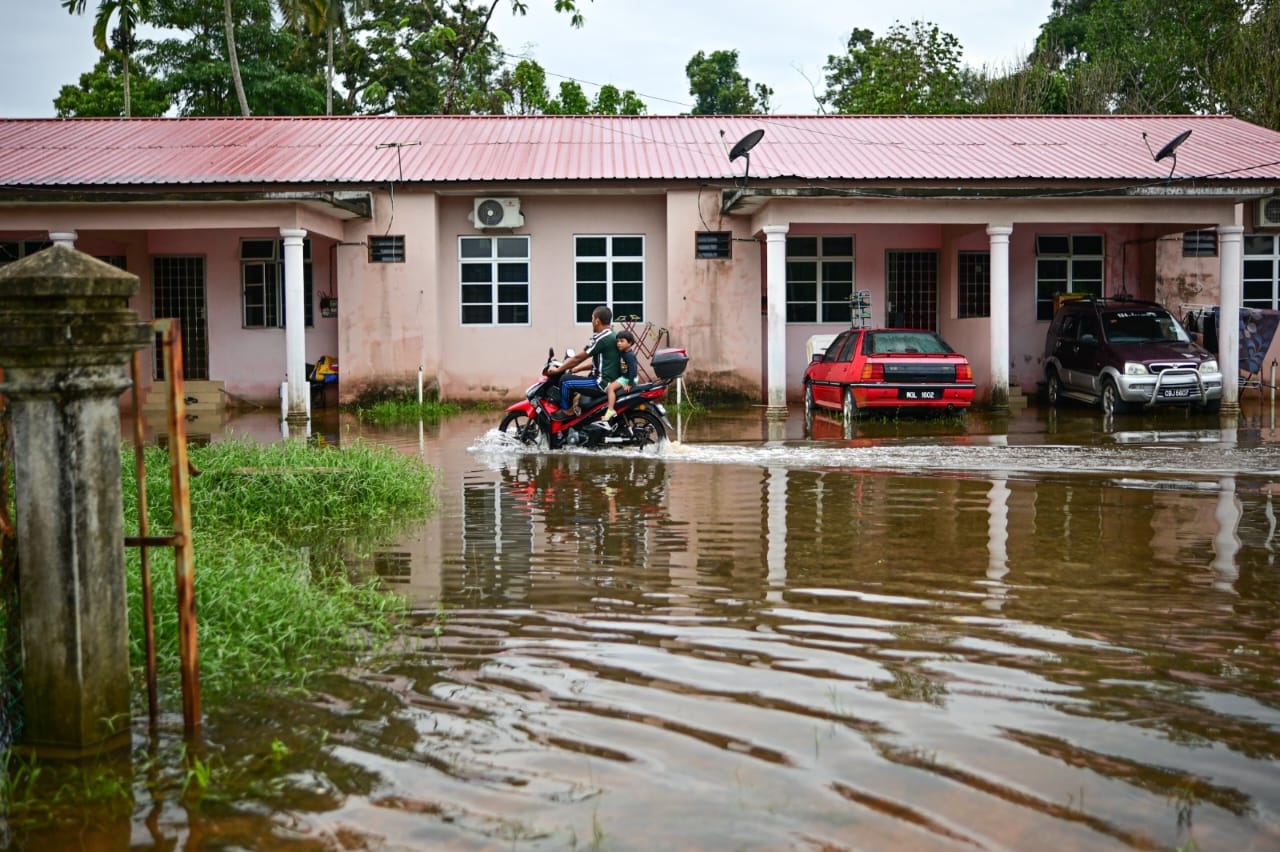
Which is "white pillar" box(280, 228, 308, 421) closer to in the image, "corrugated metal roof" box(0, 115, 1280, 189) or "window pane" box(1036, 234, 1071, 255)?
"corrugated metal roof" box(0, 115, 1280, 189)

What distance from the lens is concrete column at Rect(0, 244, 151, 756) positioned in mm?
4102

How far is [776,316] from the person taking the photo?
1975cm

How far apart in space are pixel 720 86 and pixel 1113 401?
3579 cm

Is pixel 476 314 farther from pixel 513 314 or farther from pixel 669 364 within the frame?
pixel 669 364

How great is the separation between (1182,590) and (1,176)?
1966 centimetres

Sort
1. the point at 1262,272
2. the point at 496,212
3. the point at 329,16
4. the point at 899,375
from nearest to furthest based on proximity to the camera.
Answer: the point at 899,375 → the point at 496,212 → the point at 1262,272 → the point at 329,16

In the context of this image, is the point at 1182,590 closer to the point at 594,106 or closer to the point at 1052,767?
the point at 1052,767

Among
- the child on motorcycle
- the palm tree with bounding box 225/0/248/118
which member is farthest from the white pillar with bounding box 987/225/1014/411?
the palm tree with bounding box 225/0/248/118

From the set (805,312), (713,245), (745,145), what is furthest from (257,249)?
(805,312)

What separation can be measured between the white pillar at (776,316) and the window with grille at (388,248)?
5991mm

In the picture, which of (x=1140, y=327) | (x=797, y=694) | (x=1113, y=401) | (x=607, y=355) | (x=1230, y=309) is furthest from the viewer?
(x=1230, y=309)

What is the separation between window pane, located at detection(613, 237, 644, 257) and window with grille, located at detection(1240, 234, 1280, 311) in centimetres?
1075

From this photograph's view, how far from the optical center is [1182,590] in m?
6.38

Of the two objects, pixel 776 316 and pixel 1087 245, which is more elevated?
pixel 1087 245
